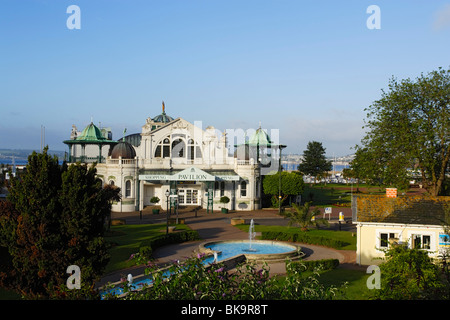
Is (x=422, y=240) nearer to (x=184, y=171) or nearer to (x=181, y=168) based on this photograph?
(x=184, y=171)

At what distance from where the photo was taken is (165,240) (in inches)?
1321

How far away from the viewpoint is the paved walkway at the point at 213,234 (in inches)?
1091

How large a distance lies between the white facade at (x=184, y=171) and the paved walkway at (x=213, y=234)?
103 inches

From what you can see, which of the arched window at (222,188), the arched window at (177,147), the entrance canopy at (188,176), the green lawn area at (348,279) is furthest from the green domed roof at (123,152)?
the green lawn area at (348,279)

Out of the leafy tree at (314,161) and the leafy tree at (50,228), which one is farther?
the leafy tree at (314,161)

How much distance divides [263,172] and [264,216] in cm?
1199

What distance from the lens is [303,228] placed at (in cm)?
3888

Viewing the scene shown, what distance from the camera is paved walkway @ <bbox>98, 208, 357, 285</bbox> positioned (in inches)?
1091

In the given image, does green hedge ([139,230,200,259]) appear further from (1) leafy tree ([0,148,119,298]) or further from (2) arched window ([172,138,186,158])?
(2) arched window ([172,138,186,158])

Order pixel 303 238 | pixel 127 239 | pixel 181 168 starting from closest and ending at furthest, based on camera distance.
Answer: pixel 127 239 < pixel 303 238 < pixel 181 168

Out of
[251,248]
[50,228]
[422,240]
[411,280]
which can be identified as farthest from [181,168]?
[411,280]

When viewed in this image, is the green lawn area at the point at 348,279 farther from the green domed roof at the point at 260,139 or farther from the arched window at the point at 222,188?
the green domed roof at the point at 260,139

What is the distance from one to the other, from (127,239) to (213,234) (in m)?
7.90
